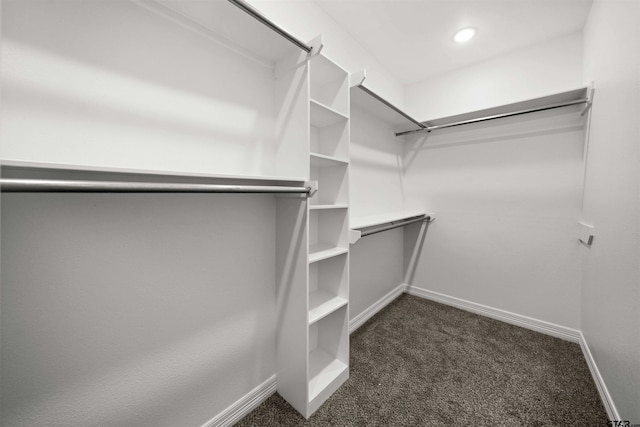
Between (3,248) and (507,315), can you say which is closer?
(3,248)

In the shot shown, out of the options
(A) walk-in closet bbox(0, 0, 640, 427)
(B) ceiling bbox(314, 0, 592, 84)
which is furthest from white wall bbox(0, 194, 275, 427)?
(B) ceiling bbox(314, 0, 592, 84)

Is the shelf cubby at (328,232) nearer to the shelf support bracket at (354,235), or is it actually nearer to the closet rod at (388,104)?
the shelf support bracket at (354,235)

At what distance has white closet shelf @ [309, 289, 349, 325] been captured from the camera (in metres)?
1.29

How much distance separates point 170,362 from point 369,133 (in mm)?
2170

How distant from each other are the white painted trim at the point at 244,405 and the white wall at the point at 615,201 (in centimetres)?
170

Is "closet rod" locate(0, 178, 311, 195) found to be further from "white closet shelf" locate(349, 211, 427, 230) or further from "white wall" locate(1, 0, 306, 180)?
"white closet shelf" locate(349, 211, 427, 230)

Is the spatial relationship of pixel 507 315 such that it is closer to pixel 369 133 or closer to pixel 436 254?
pixel 436 254

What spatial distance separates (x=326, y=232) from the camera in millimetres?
1570

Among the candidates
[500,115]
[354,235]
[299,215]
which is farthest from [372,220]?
[500,115]

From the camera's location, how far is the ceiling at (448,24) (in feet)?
5.31

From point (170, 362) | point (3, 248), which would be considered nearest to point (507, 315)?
Result: point (170, 362)

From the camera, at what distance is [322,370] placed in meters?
1.44

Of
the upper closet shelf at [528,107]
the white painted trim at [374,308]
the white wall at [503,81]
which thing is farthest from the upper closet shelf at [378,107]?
Result: the white painted trim at [374,308]

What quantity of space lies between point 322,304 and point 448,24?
91.2 inches
